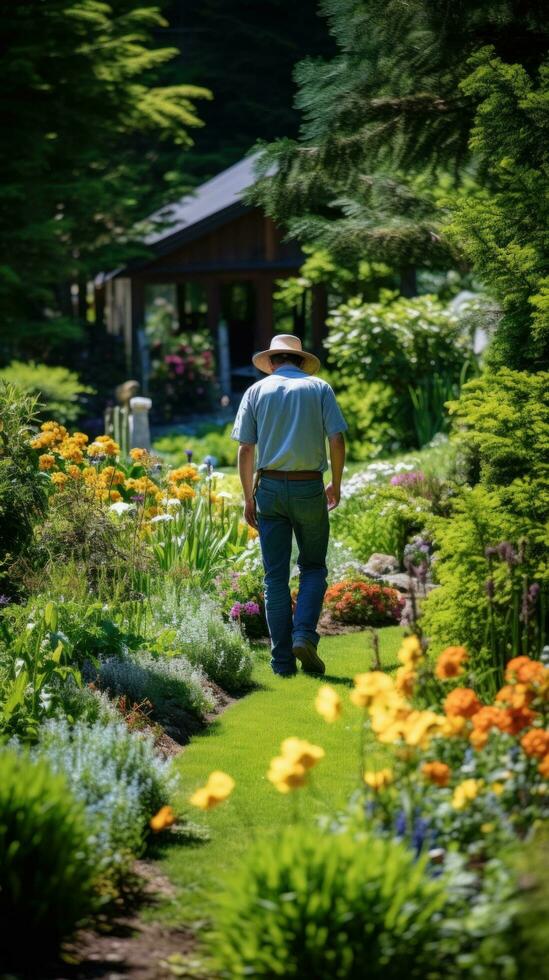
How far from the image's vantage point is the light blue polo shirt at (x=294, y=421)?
23.5ft

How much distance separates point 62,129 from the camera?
22406 mm

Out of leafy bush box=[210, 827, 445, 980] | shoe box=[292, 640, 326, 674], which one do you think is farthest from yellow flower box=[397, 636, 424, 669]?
shoe box=[292, 640, 326, 674]

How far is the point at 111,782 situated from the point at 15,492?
9.41 ft

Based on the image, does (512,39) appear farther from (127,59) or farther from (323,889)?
(127,59)

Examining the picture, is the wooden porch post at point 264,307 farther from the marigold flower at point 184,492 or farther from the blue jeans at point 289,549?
the blue jeans at point 289,549

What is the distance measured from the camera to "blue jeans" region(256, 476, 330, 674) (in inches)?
286

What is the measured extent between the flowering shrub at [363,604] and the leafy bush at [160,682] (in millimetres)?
2194

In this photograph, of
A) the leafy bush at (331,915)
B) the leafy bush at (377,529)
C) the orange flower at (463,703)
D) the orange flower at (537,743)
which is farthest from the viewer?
the leafy bush at (377,529)

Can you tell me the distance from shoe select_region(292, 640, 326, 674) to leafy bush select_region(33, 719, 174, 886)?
2194 mm

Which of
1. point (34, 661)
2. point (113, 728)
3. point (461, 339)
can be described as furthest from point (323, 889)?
point (461, 339)

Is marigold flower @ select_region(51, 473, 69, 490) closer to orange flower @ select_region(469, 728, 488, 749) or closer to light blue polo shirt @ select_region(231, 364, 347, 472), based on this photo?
light blue polo shirt @ select_region(231, 364, 347, 472)

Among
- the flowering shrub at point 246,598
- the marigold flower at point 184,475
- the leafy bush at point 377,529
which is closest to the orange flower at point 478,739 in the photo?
the flowering shrub at point 246,598

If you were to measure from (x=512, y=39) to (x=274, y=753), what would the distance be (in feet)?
15.5

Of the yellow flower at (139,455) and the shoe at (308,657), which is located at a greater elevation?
the yellow flower at (139,455)
